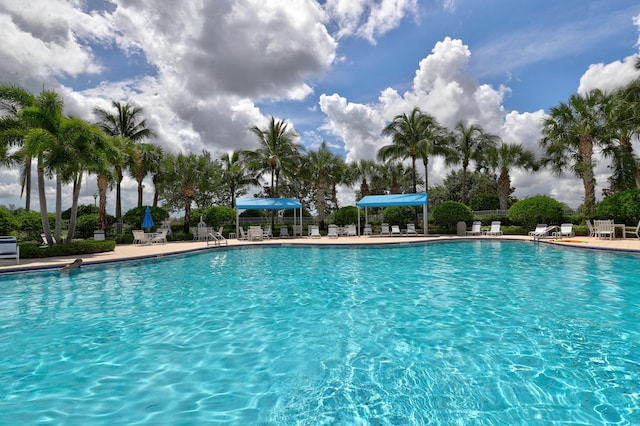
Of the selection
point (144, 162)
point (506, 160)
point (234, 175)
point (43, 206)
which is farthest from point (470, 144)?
point (43, 206)

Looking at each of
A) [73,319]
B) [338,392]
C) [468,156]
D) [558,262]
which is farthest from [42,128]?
[468,156]

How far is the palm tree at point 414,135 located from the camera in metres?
25.6

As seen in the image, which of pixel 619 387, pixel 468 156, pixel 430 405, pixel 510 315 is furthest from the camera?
pixel 468 156

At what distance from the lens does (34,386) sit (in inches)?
140

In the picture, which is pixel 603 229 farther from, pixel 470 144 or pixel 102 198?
pixel 102 198

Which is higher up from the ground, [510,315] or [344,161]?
[344,161]

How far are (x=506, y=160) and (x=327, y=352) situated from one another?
29240 mm

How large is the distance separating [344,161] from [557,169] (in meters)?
16.2

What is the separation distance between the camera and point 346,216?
27203mm

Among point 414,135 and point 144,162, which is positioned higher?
point 414,135

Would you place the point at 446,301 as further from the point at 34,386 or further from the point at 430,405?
the point at 34,386

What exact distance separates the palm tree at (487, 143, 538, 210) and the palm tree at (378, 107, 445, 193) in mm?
5654

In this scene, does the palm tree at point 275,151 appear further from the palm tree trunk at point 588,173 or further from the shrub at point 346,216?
the palm tree trunk at point 588,173

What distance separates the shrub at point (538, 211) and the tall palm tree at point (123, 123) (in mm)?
27614
